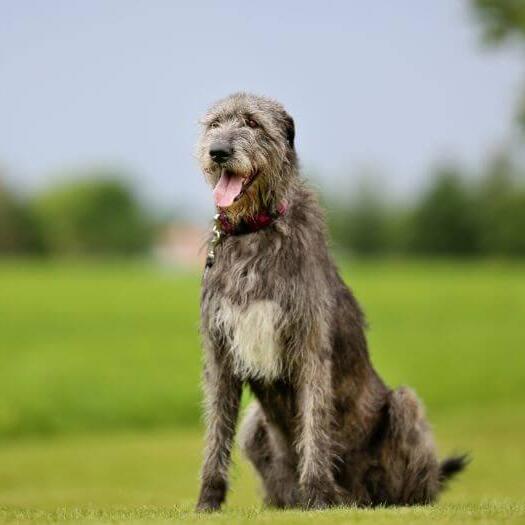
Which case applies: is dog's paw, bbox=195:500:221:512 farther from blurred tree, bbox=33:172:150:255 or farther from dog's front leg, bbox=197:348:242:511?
blurred tree, bbox=33:172:150:255

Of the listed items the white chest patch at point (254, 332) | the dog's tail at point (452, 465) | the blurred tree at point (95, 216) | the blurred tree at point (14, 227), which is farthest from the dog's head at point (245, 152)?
the blurred tree at point (95, 216)

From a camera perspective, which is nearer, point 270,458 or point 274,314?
point 274,314

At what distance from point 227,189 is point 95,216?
515 ft

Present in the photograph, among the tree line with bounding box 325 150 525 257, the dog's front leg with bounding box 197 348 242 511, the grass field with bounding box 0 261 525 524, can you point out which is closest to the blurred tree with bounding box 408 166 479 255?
the tree line with bounding box 325 150 525 257

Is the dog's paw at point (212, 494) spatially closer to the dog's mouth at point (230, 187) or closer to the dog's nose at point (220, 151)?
the dog's mouth at point (230, 187)

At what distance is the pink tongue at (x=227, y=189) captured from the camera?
28.0 feet

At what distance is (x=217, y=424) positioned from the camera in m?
8.91

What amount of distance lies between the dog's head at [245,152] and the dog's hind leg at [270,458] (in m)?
1.94

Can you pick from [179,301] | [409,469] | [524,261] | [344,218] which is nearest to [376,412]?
[409,469]

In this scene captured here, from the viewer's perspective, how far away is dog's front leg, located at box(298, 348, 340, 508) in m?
8.69

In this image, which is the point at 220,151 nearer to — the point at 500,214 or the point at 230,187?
the point at 230,187

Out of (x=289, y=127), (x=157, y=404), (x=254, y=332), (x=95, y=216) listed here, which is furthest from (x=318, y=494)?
(x=95, y=216)

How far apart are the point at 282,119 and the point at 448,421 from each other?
1357cm

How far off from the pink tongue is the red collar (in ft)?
0.63
